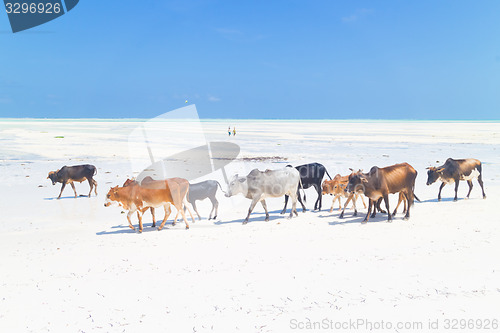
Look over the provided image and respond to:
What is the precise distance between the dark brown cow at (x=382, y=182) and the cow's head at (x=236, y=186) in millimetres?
2717

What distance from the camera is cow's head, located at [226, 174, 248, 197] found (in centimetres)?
1047

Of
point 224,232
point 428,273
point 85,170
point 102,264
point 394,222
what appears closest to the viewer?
point 428,273

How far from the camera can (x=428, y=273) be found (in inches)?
246

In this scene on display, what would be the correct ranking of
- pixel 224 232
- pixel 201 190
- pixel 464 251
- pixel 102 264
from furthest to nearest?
pixel 201 190 → pixel 224 232 → pixel 464 251 → pixel 102 264

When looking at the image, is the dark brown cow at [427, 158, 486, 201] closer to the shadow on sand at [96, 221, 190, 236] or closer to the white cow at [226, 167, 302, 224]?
the white cow at [226, 167, 302, 224]

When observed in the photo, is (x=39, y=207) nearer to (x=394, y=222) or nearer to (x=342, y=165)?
(x=394, y=222)

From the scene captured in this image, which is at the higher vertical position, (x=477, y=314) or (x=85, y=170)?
(x=85, y=170)

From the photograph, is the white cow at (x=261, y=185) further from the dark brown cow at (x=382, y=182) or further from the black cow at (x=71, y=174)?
the black cow at (x=71, y=174)

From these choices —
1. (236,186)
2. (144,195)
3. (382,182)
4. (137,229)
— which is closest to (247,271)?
(144,195)

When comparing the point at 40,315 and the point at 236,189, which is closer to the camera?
the point at 40,315

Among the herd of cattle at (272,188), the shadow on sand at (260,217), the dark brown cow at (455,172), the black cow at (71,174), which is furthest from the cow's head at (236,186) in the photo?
the black cow at (71,174)

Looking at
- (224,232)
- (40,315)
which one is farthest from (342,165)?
(40,315)

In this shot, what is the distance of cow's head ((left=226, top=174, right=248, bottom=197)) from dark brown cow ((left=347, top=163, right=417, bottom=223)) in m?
2.72

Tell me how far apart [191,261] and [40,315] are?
8.52 ft
